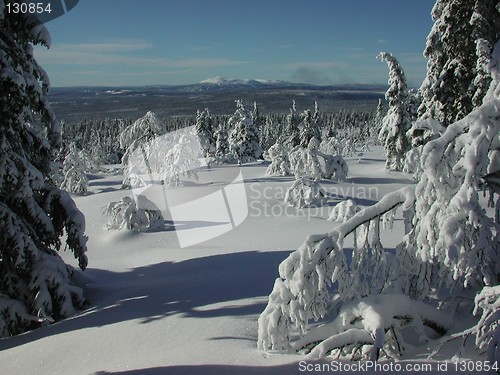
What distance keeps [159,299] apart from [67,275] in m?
2.48

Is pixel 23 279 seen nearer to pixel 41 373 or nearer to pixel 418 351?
pixel 41 373

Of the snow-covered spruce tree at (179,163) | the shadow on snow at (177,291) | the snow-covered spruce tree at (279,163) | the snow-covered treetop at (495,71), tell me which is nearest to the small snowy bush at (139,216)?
the shadow on snow at (177,291)

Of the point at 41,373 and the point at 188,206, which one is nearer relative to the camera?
the point at 41,373

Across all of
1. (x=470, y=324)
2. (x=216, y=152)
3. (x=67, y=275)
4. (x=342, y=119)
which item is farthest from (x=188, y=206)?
(x=342, y=119)

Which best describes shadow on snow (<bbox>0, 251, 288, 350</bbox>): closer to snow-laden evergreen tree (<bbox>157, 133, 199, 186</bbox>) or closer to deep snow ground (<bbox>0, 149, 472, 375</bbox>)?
deep snow ground (<bbox>0, 149, 472, 375</bbox>)

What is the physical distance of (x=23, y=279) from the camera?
9070 mm

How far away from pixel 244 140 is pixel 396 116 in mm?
21948

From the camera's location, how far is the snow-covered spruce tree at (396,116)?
105 feet

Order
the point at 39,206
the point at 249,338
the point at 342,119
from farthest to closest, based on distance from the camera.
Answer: the point at 342,119 < the point at 39,206 < the point at 249,338

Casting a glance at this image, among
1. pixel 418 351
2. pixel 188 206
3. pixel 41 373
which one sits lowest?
pixel 188 206

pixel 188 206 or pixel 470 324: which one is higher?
pixel 470 324

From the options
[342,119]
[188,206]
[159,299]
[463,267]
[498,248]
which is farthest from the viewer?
[342,119]

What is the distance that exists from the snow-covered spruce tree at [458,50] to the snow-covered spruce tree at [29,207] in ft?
32.2

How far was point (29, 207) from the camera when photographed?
8844mm
